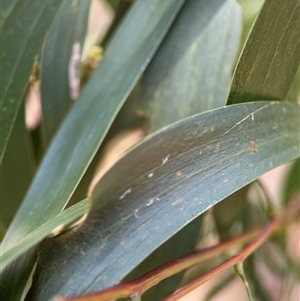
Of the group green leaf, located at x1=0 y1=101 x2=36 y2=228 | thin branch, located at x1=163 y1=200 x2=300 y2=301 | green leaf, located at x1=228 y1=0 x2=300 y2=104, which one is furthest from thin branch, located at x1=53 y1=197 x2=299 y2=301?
green leaf, located at x1=0 y1=101 x2=36 y2=228

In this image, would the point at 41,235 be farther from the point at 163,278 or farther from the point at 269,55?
the point at 269,55

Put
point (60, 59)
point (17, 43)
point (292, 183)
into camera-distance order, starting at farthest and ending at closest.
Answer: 1. point (292, 183)
2. point (60, 59)
3. point (17, 43)

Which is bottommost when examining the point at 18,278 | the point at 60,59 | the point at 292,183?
the point at 292,183

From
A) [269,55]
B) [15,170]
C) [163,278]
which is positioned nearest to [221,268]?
[163,278]

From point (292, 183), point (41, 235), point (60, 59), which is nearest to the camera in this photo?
point (41, 235)

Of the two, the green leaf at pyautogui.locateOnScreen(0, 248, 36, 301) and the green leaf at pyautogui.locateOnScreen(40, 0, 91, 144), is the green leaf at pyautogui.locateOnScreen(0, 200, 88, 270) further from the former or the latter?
the green leaf at pyautogui.locateOnScreen(40, 0, 91, 144)

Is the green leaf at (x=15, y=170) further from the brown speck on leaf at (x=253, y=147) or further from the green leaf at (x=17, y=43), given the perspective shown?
the brown speck on leaf at (x=253, y=147)
